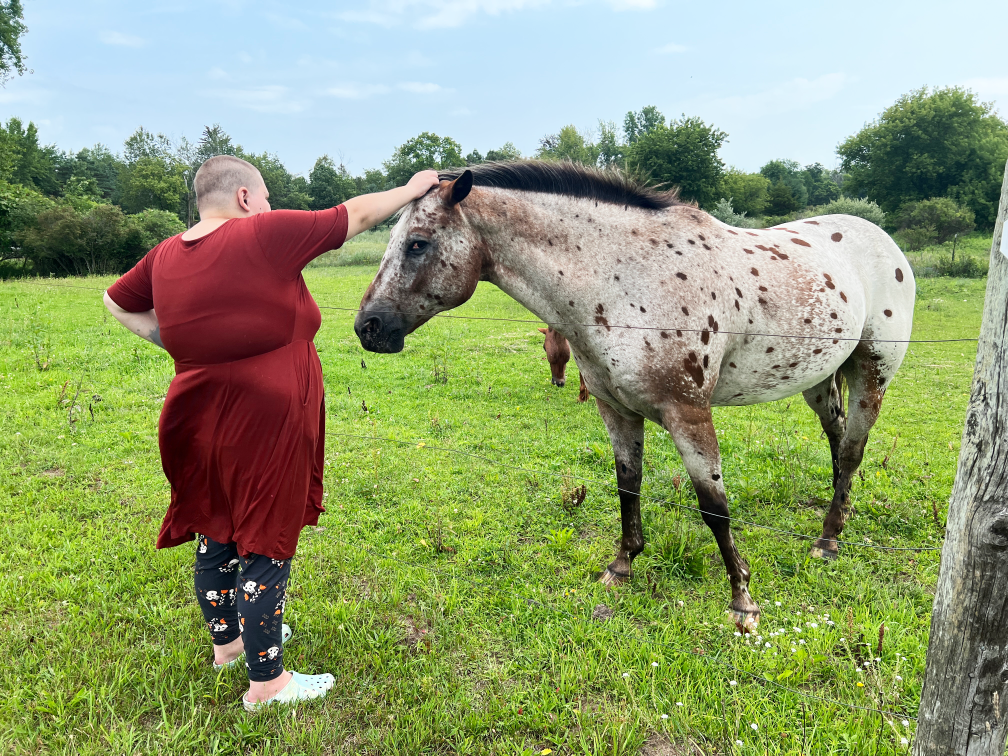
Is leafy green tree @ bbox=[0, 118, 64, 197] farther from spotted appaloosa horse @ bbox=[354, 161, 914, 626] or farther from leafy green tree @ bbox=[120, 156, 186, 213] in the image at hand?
spotted appaloosa horse @ bbox=[354, 161, 914, 626]

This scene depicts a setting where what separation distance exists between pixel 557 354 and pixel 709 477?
5.11 m

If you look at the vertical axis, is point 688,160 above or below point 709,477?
above

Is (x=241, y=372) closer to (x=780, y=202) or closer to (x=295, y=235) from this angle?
(x=295, y=235)

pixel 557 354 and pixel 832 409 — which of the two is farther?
pixel 557 354

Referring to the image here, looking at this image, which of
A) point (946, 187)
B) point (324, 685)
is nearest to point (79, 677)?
point (324, 685)

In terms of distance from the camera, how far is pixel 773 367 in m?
3.40

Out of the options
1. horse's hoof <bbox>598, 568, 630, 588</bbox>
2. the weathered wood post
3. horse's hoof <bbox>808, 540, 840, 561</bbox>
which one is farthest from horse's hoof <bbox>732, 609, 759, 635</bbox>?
the weathered wood post

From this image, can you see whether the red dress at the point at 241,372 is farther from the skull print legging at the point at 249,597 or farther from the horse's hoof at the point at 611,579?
the horse's hoof at the point at 611,579

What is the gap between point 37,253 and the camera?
26.9 metres

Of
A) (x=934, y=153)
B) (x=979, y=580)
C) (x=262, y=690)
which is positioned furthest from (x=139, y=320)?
(x=934, y=153)

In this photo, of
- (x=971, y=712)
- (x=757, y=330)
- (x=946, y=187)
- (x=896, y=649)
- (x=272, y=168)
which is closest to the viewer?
(x=971, y=712)

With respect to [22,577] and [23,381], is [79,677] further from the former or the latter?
[23,381]

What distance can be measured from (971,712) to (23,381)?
33.2 feet

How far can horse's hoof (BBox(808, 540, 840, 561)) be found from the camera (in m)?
3.81
